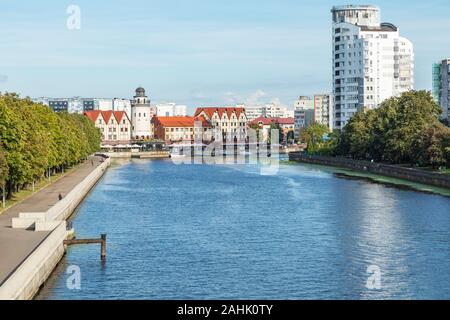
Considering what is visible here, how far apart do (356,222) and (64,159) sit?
161ft

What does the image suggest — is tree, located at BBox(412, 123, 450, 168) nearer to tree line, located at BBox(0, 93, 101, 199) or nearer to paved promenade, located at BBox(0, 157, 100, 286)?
tree line, located at BBox(0, 93, 101, 199)

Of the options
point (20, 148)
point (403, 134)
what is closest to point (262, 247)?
point (20, 148)

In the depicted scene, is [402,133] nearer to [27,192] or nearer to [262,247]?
[27,192]

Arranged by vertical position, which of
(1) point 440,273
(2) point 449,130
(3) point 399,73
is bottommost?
(1) point 440,273

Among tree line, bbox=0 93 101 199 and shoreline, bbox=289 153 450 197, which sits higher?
tree line, bbox=0 93 101 199

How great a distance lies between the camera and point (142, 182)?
→ 111 metres

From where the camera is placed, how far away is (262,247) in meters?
49.2

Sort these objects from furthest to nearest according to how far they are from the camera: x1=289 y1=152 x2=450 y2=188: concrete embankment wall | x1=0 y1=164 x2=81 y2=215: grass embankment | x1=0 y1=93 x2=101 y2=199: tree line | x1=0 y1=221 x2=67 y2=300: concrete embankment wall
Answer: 1. x1=289 y1=152 x2=450 y2=188: concrete embankment wall
2. x1=0 y1=164 x2=81 y2=215: grass embankment
3. x1=0 y1=93 x2=101 y2=199: tree line
4. x1=0 y1=221 x2=67 y2=300: concrete embankment wall

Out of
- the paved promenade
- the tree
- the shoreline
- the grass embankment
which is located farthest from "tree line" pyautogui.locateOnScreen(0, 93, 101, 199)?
the tree

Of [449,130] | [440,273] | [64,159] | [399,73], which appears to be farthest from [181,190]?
[399,73]

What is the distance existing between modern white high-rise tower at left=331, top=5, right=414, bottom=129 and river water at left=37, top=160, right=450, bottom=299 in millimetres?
95778

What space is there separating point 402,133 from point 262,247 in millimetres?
69135

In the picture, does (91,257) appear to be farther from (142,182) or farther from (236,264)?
(142,182)

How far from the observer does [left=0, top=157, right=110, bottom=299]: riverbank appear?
33.2m
